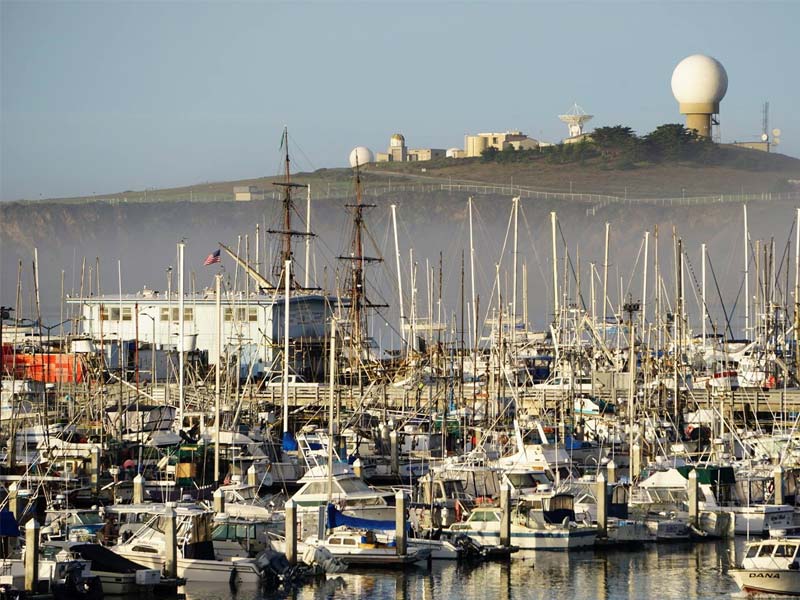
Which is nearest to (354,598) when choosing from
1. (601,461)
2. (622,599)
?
(622,599)

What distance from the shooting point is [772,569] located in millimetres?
27578

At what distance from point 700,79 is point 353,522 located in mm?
121162

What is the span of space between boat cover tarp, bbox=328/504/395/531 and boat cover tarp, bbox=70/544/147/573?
510cm

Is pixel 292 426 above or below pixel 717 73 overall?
below

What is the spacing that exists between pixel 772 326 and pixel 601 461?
20.9 m

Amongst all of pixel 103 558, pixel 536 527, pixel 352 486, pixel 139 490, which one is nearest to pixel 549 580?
pixel 536 527

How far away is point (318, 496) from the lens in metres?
32.1

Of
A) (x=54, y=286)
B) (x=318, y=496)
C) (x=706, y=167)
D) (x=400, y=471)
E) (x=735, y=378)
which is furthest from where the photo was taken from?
(x=706, y=167)

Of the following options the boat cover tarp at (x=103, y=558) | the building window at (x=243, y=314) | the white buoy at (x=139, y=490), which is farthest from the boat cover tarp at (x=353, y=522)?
the building window at (x=243, y=314)

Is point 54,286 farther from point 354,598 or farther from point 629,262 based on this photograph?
point 354,598

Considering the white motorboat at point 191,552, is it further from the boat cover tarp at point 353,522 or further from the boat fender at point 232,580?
the boat cover tarp at point 353,522

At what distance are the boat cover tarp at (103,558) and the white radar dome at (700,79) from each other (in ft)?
399

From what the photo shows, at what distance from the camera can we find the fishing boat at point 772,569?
27.5 metres

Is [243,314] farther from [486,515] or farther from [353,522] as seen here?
[353,522]
